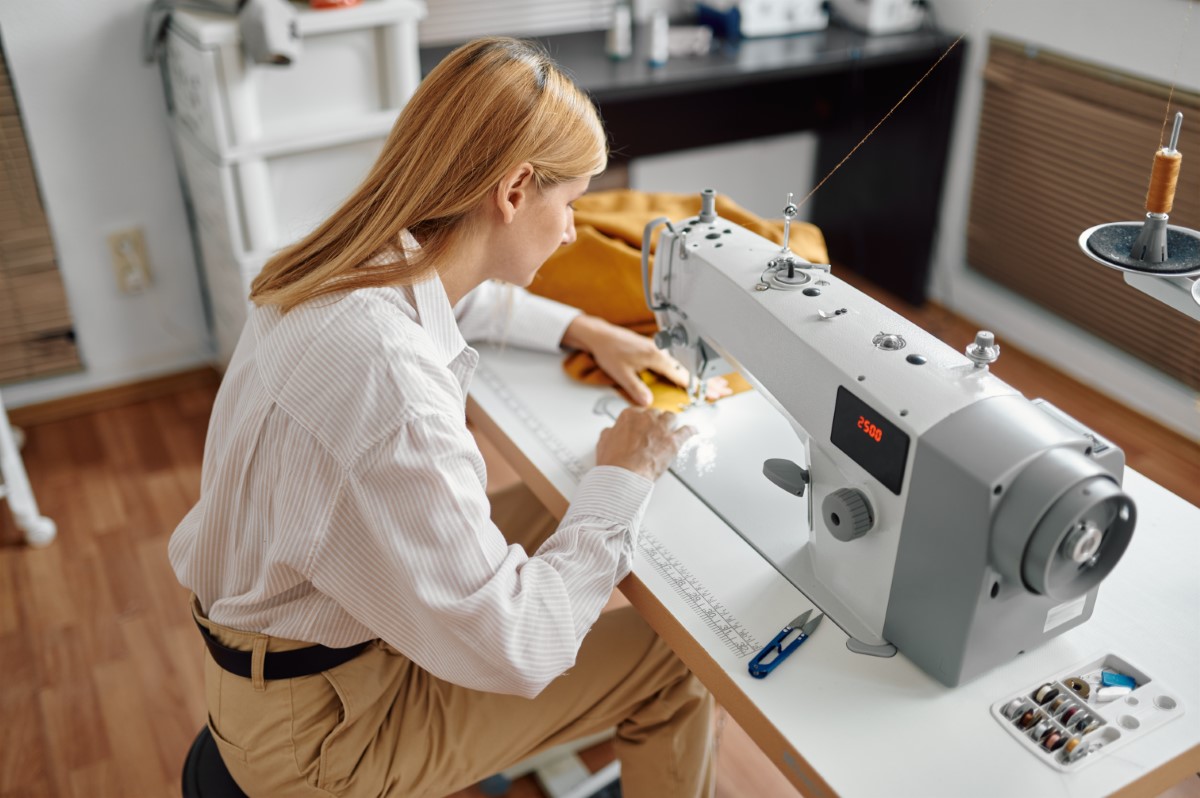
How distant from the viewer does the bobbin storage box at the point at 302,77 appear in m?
2.21

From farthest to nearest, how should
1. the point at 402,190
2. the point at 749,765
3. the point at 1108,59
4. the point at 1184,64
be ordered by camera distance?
1. the point at 1108,59
2. the point at 1184,64
3. the point at 749,765
4. the point at 402,190

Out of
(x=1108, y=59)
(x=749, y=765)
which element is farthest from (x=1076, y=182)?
(x=749, y=765)

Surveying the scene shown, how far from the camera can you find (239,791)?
49.2 inches

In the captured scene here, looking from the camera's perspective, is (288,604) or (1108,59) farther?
(1108,59)

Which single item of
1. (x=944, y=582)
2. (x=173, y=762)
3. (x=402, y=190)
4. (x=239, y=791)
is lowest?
(x=173, y=762)

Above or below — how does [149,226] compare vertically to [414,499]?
below

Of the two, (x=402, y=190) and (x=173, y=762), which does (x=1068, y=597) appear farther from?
(x=173, y=762)

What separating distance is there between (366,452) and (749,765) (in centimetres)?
111

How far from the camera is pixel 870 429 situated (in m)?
1.06

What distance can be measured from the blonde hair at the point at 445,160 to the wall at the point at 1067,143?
1.55 m

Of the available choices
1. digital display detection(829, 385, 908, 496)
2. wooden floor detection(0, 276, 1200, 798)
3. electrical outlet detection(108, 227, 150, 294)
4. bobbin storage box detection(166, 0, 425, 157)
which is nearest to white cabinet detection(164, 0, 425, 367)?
bobbin storage box detection(166, 0, 425, 157)

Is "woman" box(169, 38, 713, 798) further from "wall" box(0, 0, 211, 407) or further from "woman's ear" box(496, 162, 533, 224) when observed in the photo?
"wall" box(0, 0, 211, 407)

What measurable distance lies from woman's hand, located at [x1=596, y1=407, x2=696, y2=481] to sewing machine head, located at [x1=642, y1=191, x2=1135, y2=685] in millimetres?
121

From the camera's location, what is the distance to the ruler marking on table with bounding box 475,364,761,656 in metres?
1.12
